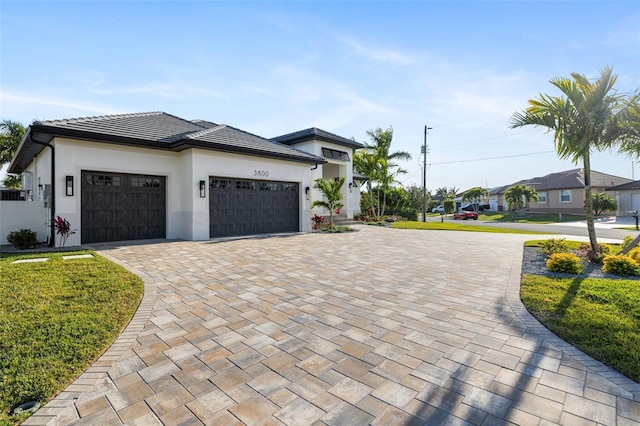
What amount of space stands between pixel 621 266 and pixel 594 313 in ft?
11.6

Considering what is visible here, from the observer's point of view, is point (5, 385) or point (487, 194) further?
point (487, 194)

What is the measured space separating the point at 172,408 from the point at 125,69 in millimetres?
10629

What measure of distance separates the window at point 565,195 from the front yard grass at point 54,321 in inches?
1714

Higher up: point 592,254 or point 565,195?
point 565,195

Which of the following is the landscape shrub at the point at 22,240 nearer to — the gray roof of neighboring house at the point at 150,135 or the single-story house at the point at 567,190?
the gray roof of neighboring house at the point at 150,135

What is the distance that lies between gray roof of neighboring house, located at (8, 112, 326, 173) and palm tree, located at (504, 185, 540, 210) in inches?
1210

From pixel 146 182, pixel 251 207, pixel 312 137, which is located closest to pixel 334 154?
pixel 312 137

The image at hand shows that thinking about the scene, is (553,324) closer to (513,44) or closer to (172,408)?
(172,408)

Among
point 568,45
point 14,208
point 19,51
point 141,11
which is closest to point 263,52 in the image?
point 141,11

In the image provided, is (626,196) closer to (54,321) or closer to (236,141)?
(236,141)

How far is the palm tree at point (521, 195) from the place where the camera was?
120 ft

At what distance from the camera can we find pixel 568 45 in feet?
30.3

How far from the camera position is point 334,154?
21562mm

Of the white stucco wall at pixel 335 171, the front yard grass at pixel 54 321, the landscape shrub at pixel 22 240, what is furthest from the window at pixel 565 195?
the landscape shrub at pixel 22 240
